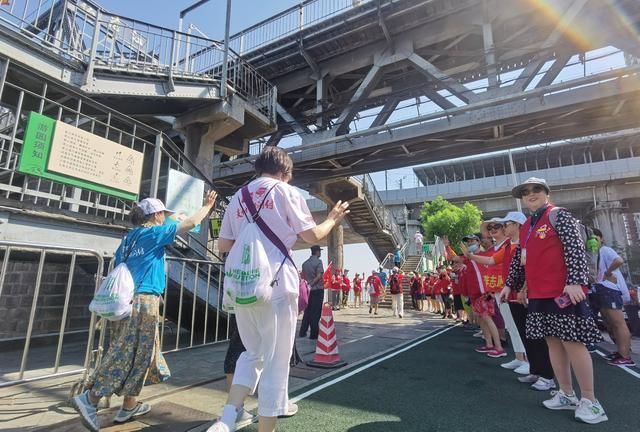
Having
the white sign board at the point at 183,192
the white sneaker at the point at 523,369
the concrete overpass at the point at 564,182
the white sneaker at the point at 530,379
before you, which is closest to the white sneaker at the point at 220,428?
the white sneaker at the point at 530,379

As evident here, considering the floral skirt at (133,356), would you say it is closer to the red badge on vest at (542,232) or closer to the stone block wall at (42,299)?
the red badge on vest at (542,232)

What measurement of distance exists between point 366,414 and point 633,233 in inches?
2599

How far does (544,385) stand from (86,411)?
409cm

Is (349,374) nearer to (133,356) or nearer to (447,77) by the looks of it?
(133,356)

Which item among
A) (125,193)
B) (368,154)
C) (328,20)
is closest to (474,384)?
(125,193)

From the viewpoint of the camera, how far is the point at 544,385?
3.49 meters

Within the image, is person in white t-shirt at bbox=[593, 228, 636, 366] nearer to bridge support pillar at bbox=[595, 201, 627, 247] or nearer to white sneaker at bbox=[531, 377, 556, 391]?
white sneaker at bbox=[531, 377, 556, 391]

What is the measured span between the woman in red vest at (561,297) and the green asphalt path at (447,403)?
7.3 inches

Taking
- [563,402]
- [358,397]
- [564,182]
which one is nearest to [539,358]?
[563,402]

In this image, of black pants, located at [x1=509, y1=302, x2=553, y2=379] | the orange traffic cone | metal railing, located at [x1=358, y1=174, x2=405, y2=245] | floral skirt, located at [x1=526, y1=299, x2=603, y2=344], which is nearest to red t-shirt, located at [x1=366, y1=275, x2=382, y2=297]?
metal railing, located at [x1=358, y1=174, x2=405, y2=245]

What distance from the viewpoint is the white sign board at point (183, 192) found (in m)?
6.03

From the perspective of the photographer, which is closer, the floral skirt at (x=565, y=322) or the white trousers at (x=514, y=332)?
the floral skirt at (x=565, y=322)

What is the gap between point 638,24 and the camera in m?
9.27

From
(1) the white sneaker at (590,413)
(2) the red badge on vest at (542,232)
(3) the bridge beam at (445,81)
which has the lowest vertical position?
(1) the white sneaker at (590,413)
